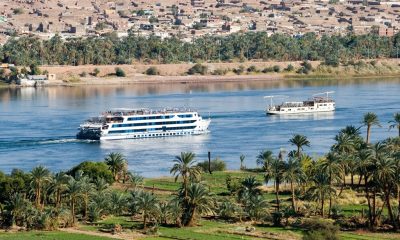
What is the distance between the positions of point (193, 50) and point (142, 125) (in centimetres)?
7208

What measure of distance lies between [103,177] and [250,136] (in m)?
25.6

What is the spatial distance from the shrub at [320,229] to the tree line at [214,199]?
0.67 ft

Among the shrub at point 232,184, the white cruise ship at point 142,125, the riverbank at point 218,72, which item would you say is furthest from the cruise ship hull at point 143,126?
the riverbank at point 218,72

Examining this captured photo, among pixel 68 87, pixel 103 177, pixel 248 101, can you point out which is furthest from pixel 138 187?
pixel 68 87

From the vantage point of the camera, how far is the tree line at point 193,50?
143 meters

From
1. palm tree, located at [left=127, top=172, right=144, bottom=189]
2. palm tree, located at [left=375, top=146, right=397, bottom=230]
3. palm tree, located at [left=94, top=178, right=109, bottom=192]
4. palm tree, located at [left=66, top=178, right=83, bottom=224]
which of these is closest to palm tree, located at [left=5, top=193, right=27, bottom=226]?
palm tree, located at [left=66, top=178, right=83, bottom=224]

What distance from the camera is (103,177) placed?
178 feet

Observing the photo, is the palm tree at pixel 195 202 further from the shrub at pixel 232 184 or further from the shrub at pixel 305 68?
the shrub at pixel 305 68

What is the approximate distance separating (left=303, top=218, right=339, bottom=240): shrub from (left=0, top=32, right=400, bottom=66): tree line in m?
94.1

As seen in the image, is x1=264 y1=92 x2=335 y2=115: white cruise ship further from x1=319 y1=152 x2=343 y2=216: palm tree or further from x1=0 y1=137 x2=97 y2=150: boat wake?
x1=319 y1=152 x2=343 y2=216: palm tree

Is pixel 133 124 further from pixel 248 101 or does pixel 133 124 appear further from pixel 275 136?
pixel 248 101

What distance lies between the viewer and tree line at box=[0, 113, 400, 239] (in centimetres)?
4534

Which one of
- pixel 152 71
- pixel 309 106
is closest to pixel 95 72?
pixel 152 71

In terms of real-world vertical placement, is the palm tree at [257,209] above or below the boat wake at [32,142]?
above
